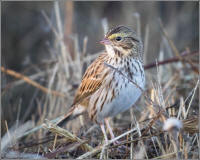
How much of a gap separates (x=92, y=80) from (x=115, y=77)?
0.42 metres

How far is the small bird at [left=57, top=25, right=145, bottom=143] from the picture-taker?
169 inches

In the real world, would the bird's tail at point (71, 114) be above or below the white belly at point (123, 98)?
below

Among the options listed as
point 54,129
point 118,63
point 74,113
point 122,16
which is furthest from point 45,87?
point 122,16

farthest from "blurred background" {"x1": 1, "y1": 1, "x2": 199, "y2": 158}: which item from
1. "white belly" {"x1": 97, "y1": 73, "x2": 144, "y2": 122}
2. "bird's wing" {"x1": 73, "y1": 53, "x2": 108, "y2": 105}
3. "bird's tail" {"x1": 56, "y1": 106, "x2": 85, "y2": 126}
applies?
"white belly" {"x1": 97, "y1": 73, "x2": 144, "y2": 122}

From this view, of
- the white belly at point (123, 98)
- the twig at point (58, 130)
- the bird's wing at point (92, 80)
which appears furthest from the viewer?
the bird's wing at point (92, 80)

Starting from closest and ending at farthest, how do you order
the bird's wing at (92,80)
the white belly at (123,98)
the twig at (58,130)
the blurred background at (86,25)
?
the twig at (58,130), the white belly at (123,98), the bird's wing at (92,80), the blurred background at (86,25)

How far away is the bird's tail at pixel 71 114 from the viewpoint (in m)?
5.03

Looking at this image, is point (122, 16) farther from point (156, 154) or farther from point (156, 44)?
point (156, 154)

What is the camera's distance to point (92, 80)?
15.1 ft

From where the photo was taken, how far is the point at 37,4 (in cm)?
1006

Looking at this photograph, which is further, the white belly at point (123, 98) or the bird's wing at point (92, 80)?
the bird's wing at point (92, 80)

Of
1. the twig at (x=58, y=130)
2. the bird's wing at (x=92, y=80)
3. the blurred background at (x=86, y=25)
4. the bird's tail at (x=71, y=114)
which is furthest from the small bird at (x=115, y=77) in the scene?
the blurred background at (x=86, y=25)

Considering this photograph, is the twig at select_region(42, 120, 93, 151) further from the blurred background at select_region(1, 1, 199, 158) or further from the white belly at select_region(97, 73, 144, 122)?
the blurred background at select_region(1, 1, 199, 158)

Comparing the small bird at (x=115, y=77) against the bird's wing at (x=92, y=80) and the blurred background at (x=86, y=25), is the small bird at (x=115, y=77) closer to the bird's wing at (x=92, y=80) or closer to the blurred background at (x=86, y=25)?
the bird's wing at (x=92, y=80)
